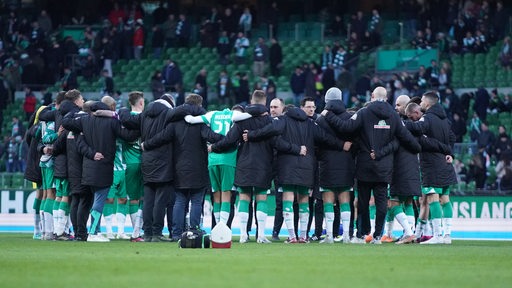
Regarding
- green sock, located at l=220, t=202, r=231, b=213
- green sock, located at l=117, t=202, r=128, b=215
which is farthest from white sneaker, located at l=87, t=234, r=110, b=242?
green sock, located at l=220, t=202, r=231, b=213

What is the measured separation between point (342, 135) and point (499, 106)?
53.2ft

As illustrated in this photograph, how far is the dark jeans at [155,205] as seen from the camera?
1917 centimetres

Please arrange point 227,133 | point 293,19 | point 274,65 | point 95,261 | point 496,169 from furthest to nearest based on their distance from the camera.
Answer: point 293,19 < point 274,65 < point 496,169 < point 227,133 < point 95,261

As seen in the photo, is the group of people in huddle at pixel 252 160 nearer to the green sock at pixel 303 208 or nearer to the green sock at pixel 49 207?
the green sock at pixel 303 208

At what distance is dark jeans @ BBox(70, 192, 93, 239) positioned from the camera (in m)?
19.6

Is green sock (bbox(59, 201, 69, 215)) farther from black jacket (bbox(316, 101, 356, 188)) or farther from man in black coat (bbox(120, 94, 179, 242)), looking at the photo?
black jacket (bbox(316, 101, 356, 188))

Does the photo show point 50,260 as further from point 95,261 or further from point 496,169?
point 496,169

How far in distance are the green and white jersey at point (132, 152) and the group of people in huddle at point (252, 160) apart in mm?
16

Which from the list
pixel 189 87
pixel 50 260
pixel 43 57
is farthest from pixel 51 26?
pixel 50 260

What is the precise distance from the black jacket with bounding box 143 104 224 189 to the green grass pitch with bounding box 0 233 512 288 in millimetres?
1771

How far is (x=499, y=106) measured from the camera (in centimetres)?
3466

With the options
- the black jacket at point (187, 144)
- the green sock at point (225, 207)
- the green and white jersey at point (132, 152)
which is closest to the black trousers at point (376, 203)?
the green sock at point (225, 207)

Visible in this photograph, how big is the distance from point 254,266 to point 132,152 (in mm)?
7199

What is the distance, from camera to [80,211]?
1962 centimetres
